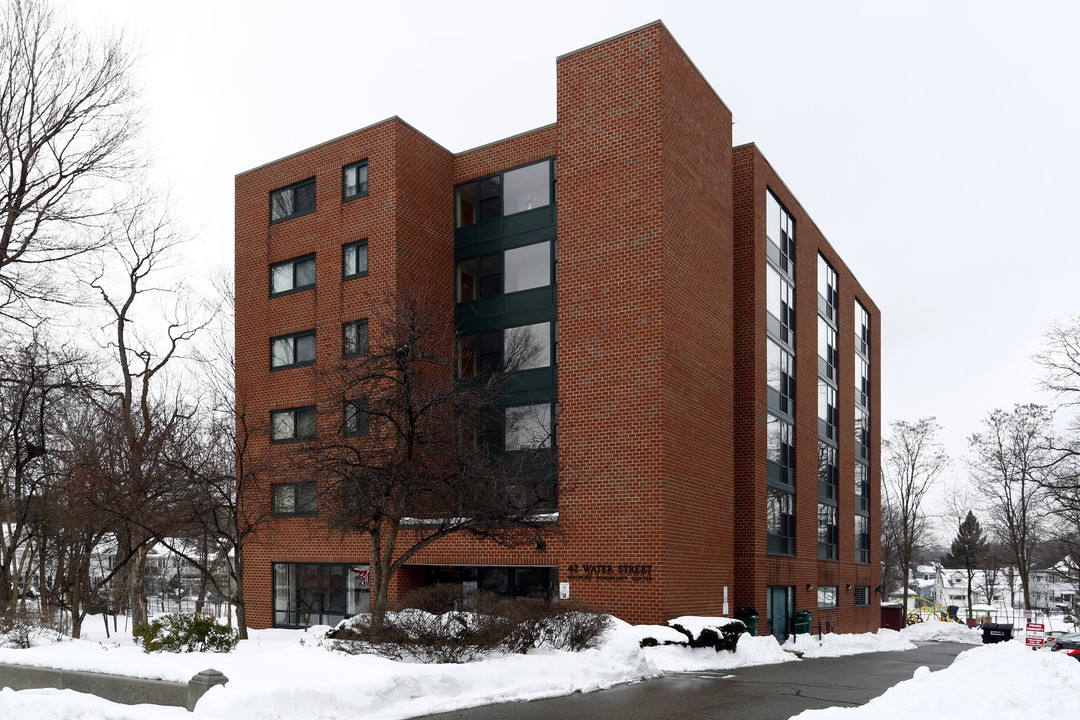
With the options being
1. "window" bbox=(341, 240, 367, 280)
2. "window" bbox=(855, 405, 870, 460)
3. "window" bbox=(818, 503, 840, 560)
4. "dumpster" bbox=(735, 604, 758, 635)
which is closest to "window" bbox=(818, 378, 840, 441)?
"window" bbox=(818, 503, 840, 560)

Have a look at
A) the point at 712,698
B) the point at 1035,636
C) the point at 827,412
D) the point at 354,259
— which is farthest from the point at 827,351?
the point at 712,698

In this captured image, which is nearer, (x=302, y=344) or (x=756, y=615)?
(x=756, y=615)

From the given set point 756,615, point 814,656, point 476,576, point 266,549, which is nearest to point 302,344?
point 266,549

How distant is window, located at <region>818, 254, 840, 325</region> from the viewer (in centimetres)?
4031

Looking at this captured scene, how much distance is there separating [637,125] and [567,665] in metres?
15.2

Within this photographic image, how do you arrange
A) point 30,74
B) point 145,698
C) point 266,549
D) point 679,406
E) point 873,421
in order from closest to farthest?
point 145,698 < point 30,74 < point 679,406 < point 266,549 < point 873,421

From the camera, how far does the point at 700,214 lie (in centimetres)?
2681

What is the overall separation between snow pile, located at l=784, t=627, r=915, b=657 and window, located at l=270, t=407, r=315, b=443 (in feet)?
54.2

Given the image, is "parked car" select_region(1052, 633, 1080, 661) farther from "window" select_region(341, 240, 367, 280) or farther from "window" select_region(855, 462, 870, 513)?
"window" select_region(341, 240, 367, 280)

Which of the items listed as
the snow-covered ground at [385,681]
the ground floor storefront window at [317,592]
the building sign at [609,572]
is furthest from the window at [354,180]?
the snow-covered ground at [385,681]

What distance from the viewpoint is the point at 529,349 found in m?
27.9

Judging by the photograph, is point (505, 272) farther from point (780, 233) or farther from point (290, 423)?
point (780, 233)

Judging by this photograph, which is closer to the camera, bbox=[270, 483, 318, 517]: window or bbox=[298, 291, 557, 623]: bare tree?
bbox=[298, 291, 557, 623]: bare tree

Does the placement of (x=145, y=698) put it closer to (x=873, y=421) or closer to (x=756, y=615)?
(x=756, y=615)
